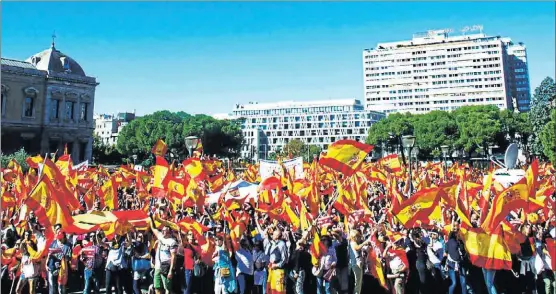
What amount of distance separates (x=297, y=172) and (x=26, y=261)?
1035cm

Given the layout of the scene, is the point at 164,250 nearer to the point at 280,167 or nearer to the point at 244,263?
the point at 244,263

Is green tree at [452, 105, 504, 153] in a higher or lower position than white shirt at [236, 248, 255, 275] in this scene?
higher

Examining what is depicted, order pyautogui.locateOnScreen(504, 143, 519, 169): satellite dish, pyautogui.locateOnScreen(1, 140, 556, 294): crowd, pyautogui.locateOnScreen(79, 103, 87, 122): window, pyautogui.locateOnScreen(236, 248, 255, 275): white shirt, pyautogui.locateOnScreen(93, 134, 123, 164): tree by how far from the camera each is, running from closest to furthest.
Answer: pyautogui.locateOnScreen(1, 140, 556, 294): crowd → pyautogui.locateOnScreen(236, 248, 255, 275): white shirt → pyautogui.locateOnScreen(504, 143, 519, 169): satellite dish → pyautogui.locateOnScreen(79, 103, 87, 122): window → pyautogui.locateOnScreen(93, 134, 123, 164): tree

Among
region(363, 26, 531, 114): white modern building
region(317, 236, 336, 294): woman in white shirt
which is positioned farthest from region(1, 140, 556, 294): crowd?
region(363, 26, 531, 114): white modern building

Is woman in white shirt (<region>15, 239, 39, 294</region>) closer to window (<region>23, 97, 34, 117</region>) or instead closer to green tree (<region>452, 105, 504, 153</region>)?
window (<region>23, 97, 34, 117</region>)

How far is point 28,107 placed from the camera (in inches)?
2243

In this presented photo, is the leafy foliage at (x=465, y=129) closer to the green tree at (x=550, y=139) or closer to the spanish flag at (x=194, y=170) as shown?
the green tree at (x=550, y=139)

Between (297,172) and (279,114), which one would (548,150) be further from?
(279,114)

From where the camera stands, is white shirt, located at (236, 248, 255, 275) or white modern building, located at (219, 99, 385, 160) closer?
white shirt, located at (236, 248, 255, 275)

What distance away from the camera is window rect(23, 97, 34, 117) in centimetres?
5650

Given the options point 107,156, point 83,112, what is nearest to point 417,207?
point 83,112

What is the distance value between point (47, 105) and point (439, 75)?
3551 inches

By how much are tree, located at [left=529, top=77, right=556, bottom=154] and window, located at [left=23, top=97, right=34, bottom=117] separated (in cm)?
5505

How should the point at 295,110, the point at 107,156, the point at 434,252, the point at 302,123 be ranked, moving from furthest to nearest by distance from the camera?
the point at 295,110 → the point at 302,123 → the point at 107,156 → the point at 434,252
